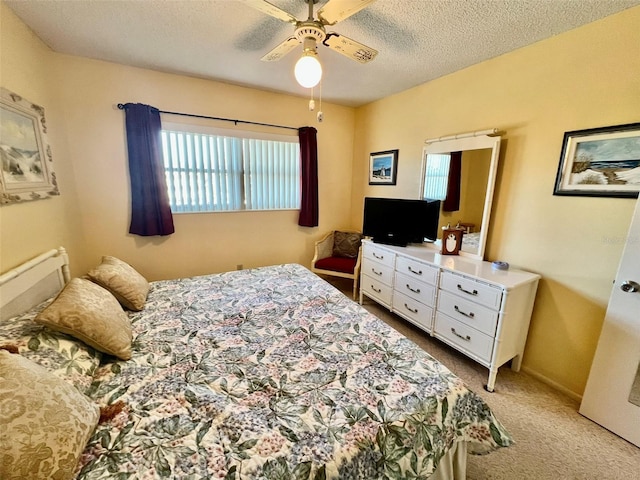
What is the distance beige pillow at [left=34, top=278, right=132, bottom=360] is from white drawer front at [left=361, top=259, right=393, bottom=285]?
229 cm

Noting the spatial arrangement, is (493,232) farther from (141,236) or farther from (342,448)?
(141,236)

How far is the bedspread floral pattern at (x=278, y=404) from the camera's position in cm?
85

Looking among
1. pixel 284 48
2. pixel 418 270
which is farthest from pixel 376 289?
pixel 284 48

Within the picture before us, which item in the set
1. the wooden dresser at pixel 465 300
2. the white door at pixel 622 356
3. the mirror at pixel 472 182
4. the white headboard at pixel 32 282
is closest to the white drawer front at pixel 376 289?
the wooden dresser at pixel 465 300

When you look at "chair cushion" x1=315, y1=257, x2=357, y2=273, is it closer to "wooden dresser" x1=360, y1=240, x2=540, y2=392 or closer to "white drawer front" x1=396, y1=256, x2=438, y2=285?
"wooden dresser" x1=360, y1=240, x2=540, y2=392

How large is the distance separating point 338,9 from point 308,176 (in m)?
2.27

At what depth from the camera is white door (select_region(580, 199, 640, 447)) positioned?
1.54 m

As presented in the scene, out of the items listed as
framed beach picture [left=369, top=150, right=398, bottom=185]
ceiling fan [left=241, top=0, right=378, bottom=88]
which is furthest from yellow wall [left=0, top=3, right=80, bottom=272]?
framed beach picture [left=369, top=150, right=398, bottom=185]

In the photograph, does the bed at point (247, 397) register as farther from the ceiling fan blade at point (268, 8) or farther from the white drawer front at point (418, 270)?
the ceiling fan blade at point (268, 8)

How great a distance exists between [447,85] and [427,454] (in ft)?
9.73

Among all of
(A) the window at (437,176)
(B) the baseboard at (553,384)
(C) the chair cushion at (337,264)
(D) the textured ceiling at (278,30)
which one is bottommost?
(B) the baseboard at (553,384)

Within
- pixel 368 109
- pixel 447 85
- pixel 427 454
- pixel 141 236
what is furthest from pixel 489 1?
pixel 141 236

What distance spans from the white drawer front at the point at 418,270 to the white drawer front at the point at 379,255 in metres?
0.10

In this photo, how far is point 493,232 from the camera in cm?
237
